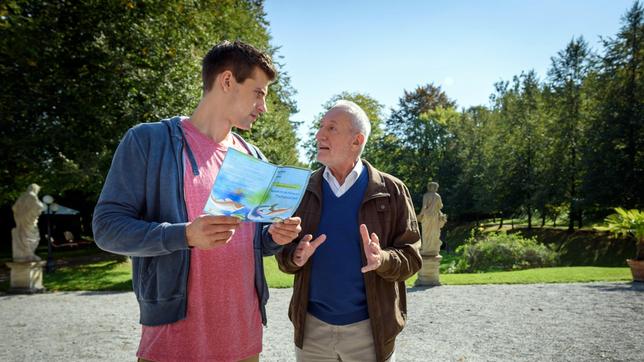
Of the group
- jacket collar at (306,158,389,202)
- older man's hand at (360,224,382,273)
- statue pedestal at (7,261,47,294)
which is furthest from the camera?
statue pedestal at (7,261,47,294)

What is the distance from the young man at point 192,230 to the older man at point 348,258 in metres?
0.69

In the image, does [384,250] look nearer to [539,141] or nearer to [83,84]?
[83,84]

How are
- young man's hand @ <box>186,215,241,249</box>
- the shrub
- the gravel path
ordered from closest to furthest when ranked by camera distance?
young man's hand @ <box>186,215,241,249</box> < the gravel path < the shrub

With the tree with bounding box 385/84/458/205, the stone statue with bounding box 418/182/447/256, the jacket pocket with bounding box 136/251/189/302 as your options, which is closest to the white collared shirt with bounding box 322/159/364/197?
the jacket pocket with bounding box 136/251/189/302

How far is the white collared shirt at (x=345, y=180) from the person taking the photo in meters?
2.96

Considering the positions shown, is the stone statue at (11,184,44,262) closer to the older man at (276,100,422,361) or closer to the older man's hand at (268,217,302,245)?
the older man at (276,100,422,361)

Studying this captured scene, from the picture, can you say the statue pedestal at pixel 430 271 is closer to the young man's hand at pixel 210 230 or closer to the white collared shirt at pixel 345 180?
the white collared shirt at pixel 345 180

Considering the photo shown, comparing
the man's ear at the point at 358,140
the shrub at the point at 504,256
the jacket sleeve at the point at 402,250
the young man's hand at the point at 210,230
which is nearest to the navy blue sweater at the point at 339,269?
the jacket sleeve at the point at 402,250

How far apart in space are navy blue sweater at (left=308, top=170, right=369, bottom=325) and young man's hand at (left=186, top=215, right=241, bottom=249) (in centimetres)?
131

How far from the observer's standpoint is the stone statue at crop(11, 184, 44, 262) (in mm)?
12555

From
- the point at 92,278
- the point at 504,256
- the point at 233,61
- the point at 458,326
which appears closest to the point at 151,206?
the point at 233,61

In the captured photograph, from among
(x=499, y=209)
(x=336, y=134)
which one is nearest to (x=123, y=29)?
(x=336, y=134)

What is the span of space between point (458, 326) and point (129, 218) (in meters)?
7.43

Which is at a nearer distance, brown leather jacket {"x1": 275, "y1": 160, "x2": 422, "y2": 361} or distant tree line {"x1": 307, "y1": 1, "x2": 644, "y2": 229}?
brown leather jacket {"x1": 275, "y1": 160, "x2": 422, "y2": 361}
